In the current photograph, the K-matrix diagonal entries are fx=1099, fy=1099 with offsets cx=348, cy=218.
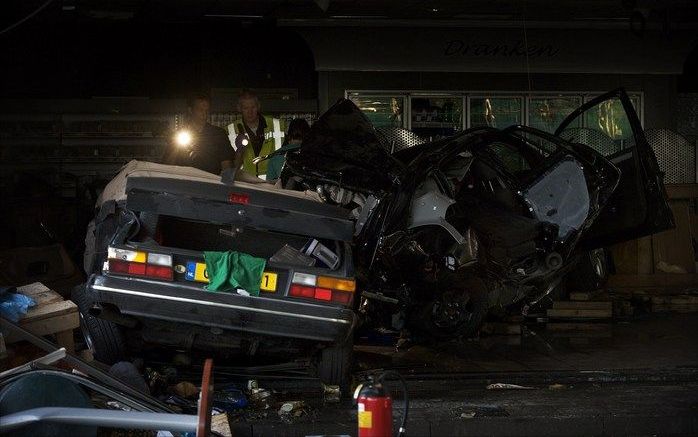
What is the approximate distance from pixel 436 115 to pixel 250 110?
5.08 meters

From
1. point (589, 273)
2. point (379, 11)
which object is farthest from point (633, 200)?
point (379, 11)

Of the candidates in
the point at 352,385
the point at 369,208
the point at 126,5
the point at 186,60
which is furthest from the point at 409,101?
the point at 352,385

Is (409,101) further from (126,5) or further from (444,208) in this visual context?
(444,208)

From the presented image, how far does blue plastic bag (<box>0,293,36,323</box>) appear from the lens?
720 centimetres

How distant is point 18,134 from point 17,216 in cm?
158

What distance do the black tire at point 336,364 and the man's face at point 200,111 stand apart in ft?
13.8

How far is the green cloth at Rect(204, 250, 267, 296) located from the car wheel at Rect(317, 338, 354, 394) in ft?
2.75

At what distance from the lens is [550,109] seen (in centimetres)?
1670

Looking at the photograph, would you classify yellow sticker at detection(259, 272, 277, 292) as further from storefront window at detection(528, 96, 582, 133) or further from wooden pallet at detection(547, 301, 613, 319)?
storefront window at detection(528, 96, 582, 133)

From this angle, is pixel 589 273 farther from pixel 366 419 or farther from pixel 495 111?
pixel 366 419

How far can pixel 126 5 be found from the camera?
14367 mm

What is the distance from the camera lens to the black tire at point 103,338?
7707 mm

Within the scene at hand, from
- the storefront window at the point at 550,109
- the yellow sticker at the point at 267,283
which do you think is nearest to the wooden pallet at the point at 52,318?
the yellow sticker at the point at 267,283

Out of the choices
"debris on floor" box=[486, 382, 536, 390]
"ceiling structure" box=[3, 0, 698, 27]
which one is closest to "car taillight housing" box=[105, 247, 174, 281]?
"debris on floor" box=[486, 382, 536, 390]
